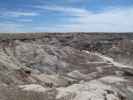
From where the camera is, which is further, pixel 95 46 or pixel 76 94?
pixel 95 46

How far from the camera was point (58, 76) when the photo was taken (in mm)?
33250

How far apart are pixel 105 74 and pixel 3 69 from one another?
1627 cm

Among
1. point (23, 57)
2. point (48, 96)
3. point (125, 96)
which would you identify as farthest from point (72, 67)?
point (48, 96)

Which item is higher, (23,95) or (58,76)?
(23,95)

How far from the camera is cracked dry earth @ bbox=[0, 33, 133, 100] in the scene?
20.8 metres

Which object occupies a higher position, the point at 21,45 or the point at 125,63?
the point at 21,45

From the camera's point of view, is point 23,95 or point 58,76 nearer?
point 23,95

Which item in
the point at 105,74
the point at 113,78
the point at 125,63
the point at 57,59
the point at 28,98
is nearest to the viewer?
the point at 28,98

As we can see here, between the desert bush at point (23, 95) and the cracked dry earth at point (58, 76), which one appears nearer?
the desert bush at point (23, 95)

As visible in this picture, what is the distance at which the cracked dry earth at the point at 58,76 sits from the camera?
68.3 ft

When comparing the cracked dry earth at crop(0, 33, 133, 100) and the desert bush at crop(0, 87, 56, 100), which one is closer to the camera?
the desert bush at crop(0, 87, 56, 100)

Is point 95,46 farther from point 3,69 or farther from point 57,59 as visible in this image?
point 3,69

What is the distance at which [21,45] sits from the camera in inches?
1950

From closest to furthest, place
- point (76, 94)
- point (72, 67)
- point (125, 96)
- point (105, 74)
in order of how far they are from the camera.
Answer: point (76, 94) < point (125, 96) < point (105, 74) < point (72, 67)
